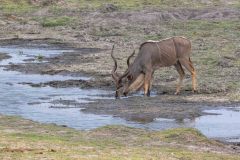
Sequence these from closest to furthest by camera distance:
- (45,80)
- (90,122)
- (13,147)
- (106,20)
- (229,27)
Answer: (13,147) < (90,122) < (45,80) < (229,27) < (106,20)

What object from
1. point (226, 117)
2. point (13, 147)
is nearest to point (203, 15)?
point (226, 117)

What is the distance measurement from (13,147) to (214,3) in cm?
3561

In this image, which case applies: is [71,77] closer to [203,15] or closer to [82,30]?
[82,30]

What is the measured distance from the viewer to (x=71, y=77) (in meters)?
24.7

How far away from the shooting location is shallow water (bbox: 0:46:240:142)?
1681 cm

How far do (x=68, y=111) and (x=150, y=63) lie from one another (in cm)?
387

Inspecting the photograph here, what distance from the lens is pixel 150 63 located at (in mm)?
21828

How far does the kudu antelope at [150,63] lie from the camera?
2131cm

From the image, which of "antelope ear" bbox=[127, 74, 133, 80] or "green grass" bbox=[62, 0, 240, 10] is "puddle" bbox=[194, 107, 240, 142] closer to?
"antelope ear" bbox=[127, 74, 133, 80]

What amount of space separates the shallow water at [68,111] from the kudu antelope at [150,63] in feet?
2.05

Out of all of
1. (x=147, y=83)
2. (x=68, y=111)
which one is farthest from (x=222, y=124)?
(x=147, y=83)

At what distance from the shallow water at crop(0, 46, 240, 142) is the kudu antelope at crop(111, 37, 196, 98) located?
62 cm

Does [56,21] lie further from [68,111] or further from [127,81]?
[68,111]

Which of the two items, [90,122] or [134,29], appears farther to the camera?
[134,29]
